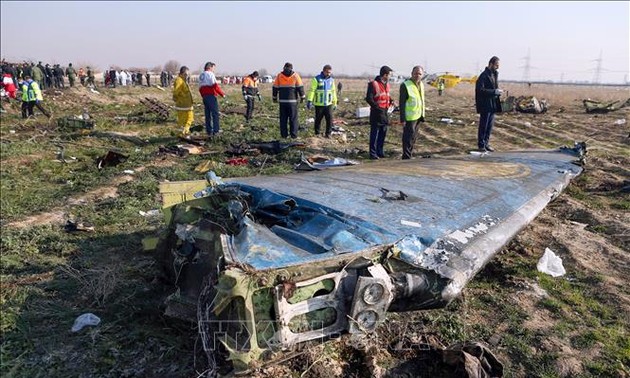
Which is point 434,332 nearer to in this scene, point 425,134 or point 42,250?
point 42,250

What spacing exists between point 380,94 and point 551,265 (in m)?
4.89

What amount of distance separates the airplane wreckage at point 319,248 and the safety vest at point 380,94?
155 inches

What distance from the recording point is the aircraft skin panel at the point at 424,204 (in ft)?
8.96

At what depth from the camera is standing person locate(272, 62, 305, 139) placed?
984 cm

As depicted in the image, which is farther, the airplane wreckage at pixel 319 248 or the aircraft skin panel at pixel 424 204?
the aircraft skin panel at pixel 424 204

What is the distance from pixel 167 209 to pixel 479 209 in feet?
8.35

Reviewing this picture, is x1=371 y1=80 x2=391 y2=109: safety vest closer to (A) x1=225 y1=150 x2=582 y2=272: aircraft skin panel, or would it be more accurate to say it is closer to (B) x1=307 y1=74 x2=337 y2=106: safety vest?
(B) x1=307 y1=74 x2=337 y2=106: safety vest

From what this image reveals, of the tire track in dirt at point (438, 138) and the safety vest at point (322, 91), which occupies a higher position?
the safety vest at point (322, 91)

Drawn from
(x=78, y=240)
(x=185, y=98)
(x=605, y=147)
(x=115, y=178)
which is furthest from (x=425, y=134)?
(x=78, y=240)

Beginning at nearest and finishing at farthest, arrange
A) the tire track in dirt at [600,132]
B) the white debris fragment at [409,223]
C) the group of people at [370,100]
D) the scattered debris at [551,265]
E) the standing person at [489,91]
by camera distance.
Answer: the white debris fragment at [409,223]
the scattered debris at [551,265]
the group of people at [370,100]
the standing person at [489,91]
the tire track in dirt at [600,132]

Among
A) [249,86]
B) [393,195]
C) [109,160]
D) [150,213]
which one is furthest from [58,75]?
[393,195]

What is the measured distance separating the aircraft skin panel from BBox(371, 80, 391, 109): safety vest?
2882mm

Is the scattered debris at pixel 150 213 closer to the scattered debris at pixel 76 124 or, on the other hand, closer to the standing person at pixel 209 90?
the standing person at pixel 209 90

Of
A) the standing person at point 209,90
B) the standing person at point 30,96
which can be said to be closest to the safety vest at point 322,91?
the standing person at point 209,90
